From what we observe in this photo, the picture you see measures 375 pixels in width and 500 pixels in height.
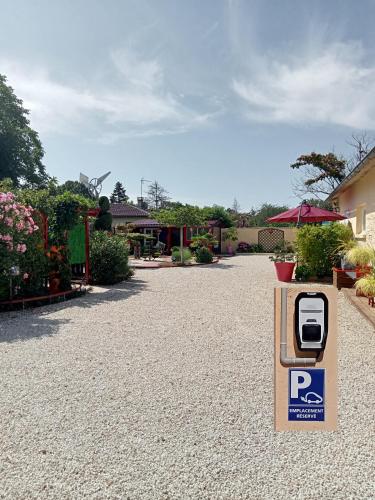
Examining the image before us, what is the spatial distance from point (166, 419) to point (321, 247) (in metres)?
9.24

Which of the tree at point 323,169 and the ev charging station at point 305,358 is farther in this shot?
the tree at point 323,169

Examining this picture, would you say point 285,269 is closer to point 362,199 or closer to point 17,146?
point 362,199

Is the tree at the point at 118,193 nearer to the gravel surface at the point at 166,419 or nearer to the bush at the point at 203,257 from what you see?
the bush at the point at 203,257

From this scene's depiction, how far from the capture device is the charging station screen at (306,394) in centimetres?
116

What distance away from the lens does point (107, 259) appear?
34.4 feet

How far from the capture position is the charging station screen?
3.80 ft

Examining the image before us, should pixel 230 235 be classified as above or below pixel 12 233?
above

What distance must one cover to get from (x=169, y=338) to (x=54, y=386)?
6.25 feet

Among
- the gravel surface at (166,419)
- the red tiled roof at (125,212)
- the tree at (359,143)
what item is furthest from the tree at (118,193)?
the gravel surface at (166,419)

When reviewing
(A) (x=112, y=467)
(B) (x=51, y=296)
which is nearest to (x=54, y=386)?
(A) (x=112, y=467)

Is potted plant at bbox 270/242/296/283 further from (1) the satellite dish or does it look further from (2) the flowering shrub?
(1) the satellite dish

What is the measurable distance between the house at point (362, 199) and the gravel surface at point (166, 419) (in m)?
3.62

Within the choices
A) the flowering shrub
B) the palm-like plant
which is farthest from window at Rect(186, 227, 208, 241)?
the flowering shrub

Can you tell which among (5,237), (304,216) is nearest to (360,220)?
(304,216)
